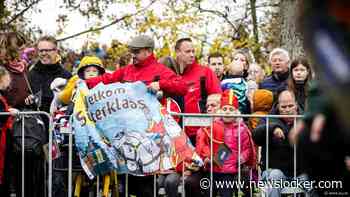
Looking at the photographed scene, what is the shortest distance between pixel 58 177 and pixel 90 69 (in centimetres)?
113

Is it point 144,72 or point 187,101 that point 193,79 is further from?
point 144,72

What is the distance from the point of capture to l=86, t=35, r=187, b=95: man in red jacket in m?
9.05

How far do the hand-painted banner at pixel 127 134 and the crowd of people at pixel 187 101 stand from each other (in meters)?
0.20

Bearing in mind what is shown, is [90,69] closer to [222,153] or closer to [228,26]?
[222,153]

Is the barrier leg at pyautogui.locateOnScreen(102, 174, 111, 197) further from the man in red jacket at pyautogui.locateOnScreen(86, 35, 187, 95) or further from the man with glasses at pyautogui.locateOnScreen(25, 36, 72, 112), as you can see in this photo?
the man with glasses at pyautogui.locateOnScreen(25, 36, 72, 112)

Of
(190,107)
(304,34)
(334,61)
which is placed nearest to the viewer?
(334,61)

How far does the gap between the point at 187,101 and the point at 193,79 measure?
0.29 metres

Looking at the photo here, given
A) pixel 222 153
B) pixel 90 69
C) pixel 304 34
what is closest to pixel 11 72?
pixel 90 69

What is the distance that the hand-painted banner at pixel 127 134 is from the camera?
870 cm

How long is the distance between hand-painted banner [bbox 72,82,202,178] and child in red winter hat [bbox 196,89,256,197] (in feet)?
0.58

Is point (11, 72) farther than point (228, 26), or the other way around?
point (228, 26)

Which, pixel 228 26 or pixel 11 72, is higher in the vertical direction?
pixel 228 26

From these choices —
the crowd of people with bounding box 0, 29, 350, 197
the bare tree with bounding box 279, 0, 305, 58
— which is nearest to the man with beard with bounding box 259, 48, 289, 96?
the crowd of people with bounding box 0, 29, 350, 197

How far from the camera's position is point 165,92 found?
29.6ft
